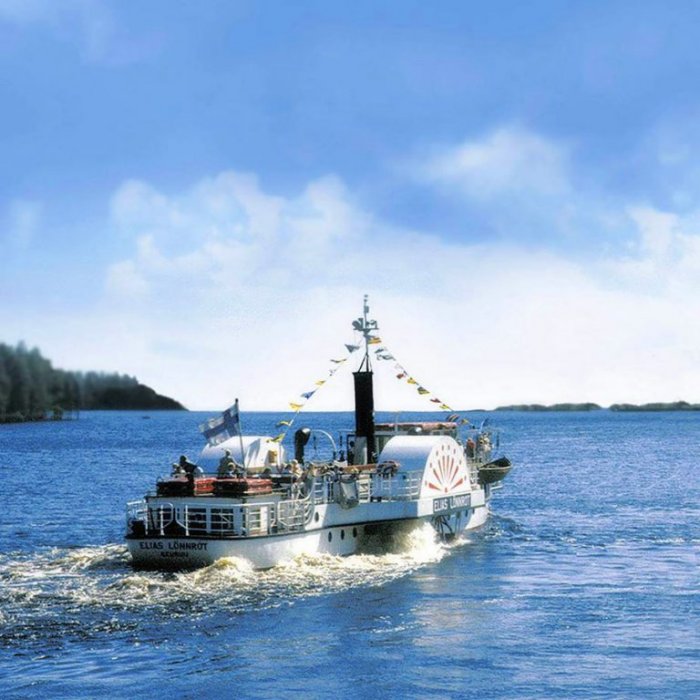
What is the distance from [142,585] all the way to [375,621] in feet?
24.8

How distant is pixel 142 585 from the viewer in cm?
3153

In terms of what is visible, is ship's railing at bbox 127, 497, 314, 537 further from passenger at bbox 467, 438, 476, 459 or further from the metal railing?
passenger at bbox 467, 438, 476, 459

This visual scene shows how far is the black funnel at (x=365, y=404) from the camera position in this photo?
44.9m

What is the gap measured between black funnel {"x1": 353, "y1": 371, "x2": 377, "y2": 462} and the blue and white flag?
8596 mm

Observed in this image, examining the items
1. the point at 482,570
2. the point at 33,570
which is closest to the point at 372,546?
the point at 482,570

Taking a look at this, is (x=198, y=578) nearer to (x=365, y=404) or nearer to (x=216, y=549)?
(x=216, y=549)

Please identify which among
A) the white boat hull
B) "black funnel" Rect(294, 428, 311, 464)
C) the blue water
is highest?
"black funnel" Rect(294, 428, 311, 464)

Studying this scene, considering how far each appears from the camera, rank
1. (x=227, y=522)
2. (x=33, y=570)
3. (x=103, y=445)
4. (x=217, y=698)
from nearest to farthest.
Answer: (x=217, y=698), (x=227, y=522), (x=33, y=570), (x=103, y=445)

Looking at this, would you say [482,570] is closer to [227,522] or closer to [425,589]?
[425,589]

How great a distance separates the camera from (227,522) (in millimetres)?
33906

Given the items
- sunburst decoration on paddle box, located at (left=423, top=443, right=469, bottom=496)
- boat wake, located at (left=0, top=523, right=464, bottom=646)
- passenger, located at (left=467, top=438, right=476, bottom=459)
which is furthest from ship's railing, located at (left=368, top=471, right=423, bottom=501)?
passenger, located at (left=467, top=438, right=476, bottom=459)

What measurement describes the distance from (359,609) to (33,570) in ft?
42.2

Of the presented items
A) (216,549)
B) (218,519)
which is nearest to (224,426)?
(218,519)

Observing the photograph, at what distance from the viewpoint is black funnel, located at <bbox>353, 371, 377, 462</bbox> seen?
147ft
